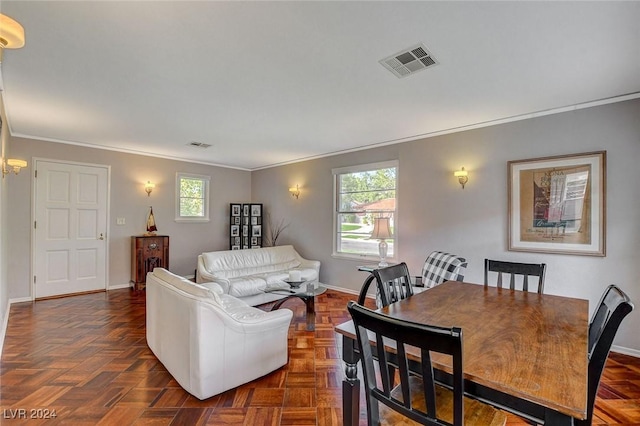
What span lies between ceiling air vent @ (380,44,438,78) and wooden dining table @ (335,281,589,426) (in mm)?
1656

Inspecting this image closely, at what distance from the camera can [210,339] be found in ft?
6.64

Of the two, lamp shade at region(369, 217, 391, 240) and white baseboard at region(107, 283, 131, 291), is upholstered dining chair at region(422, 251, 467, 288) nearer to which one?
lamp shade at region(369, 217, 391, 240)

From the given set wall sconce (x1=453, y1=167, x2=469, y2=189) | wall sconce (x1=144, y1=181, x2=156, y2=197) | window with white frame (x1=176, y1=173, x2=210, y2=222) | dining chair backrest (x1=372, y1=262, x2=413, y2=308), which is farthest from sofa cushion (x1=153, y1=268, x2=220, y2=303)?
window with white frame (x1=176, y1=173, x2=210, y2=222)

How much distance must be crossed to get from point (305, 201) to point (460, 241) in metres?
2.87

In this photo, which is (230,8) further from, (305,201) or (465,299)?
(305,201)

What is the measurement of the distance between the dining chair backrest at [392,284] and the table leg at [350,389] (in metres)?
0.57

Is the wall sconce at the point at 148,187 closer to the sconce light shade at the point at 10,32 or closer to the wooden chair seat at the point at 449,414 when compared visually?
the sconce light shade at the point at 10,32

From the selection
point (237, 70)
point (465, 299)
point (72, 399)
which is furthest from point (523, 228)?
point (72, 399)

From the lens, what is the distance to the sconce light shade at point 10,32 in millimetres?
1113

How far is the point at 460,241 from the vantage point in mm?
3777

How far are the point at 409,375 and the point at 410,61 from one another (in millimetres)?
2046

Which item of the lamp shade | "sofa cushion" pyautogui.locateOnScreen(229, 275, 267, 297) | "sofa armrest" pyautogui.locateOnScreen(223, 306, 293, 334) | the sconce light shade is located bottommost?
"sofa cushion" pyautogui.locateOnScreen(229, 275, 267, 297)

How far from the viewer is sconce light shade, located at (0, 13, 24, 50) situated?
3.65 ft

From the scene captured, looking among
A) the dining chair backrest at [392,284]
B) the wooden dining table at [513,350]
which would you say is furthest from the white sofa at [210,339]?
the wooden dining table at [513,350]
